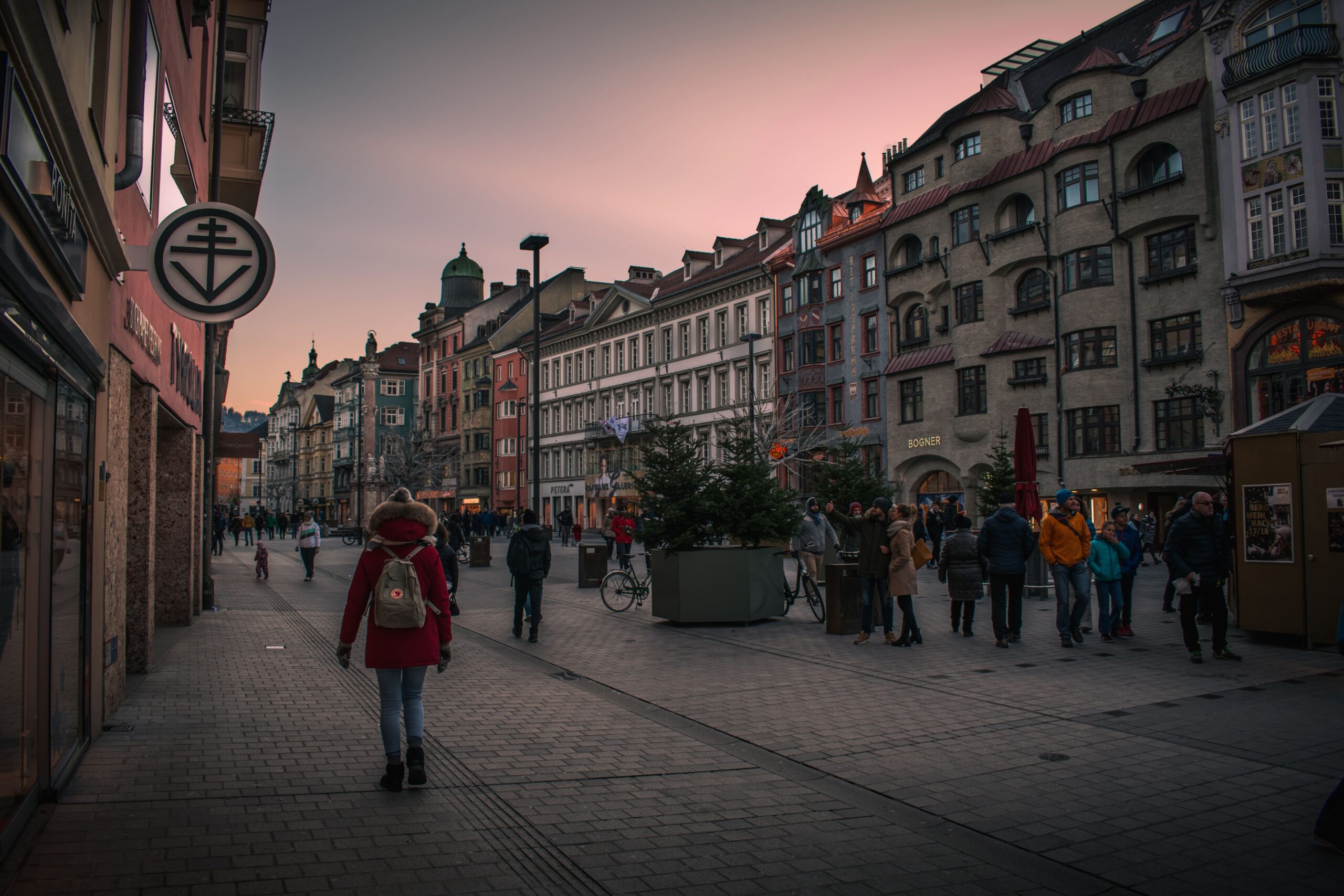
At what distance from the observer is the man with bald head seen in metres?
11.0

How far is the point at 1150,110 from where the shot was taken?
34.7m

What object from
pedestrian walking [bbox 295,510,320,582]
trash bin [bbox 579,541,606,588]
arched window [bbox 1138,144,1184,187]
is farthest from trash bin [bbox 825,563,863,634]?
arched window [bbox 1138,144,1184,187]

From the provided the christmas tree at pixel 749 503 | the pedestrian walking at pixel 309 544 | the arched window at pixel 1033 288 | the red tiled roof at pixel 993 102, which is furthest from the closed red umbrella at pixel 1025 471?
the red tiled roof at pixel 993 102

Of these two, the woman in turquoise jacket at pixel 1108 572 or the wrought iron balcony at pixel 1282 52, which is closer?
the woman in turquoise jacket at pixel 1108 572

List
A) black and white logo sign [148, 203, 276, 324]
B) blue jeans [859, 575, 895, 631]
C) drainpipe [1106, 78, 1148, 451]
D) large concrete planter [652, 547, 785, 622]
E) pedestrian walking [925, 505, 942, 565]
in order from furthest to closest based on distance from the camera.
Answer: drainpipe [1106, 78, 1148, 451] < pedestrian walking [925, 505, 942, 565] < large concrete planter [652, 547, 785, 622] < blue jeans [859, 575, 895, 631] < black and white logo sign [148, 203, 276, 324]

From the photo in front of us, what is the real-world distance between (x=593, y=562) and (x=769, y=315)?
33.6 m

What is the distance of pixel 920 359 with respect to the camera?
44.7 meters

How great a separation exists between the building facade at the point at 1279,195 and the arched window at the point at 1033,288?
23.9 ft

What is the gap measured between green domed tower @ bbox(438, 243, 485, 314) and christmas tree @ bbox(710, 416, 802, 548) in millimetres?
87547

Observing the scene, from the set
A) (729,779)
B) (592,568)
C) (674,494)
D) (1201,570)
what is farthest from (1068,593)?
(592,568)

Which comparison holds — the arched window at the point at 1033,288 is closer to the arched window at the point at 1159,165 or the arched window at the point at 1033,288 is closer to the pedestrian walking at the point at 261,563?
the arched window at the point at 1159,165

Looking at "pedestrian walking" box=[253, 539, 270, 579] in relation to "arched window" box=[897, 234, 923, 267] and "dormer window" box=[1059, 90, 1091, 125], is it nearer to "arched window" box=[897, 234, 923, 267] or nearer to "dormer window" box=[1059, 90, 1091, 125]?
"arched window" box=[897, 234, 923, 267]

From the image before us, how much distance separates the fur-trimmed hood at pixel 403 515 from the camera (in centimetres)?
643

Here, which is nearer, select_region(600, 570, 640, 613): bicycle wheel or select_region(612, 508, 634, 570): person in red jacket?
select_region(600, 570, 640, 613): bicycle wheel
